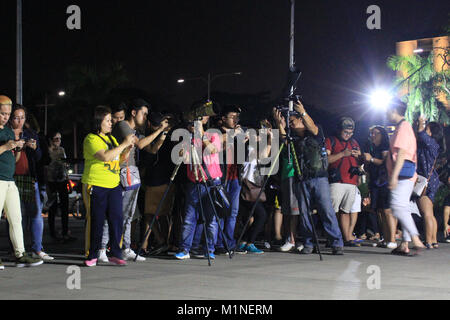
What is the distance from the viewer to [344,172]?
11.0 m

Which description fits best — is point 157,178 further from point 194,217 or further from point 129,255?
point 129,255

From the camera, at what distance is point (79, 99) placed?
188 ft

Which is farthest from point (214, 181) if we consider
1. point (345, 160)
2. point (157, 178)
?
point (345, 160)

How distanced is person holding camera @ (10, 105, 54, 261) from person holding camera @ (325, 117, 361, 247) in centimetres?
425

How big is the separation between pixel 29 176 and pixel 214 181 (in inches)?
92.3

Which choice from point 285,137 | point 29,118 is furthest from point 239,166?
point 29,118

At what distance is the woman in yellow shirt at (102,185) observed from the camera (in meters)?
8.34

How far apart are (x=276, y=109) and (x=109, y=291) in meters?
4.08

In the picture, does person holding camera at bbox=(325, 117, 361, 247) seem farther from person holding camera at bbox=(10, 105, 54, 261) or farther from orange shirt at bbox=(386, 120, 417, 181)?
person holding camera at bbox=(10, 105, 54, 261)

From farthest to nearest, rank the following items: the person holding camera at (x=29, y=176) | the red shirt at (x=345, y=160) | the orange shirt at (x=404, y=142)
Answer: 1. the red shirt at (x=345, y=160)
2. the orange shirt at (x=404, y=142)
3. the person holding camera at (x=29, y=176)

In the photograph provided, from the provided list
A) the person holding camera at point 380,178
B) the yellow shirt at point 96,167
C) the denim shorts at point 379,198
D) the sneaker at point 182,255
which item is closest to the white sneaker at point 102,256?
the yellow shirt at point 96,167

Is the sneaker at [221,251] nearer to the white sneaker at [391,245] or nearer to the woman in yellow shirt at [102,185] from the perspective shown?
the woman in yellow shirt at [102,185]

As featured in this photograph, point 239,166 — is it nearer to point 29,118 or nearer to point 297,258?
point 297,258

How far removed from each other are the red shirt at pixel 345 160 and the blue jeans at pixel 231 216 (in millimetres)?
1693
